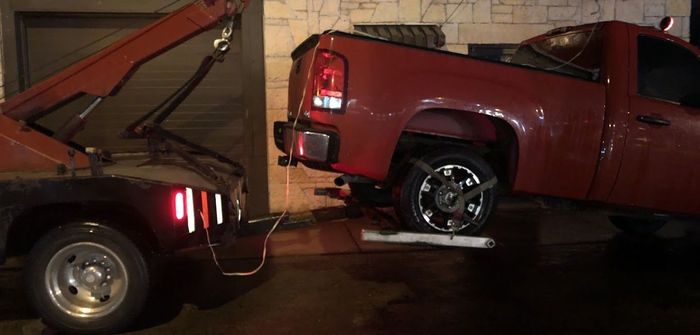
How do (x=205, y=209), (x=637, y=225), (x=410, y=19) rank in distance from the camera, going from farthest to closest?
(x=410, y=19)
(x=637, y=225)
(x=205, y=209)

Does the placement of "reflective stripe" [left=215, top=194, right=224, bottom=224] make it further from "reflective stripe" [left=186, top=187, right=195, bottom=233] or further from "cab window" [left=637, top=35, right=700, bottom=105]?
"cab window" [left=637, top=35, right=700, bottom=105]

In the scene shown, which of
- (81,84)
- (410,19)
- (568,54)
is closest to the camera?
(81,84)

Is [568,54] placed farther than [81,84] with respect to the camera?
Yes

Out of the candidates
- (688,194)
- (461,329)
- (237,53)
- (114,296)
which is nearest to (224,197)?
(114,296)

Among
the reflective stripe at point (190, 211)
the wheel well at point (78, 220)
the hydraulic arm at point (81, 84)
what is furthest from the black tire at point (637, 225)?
the wheel well at point (78, 220)

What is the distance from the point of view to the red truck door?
5332 millimetres

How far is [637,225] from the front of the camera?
7441mm

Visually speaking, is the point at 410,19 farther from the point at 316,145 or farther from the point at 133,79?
the point at 316,145

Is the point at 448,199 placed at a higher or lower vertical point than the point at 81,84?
lower

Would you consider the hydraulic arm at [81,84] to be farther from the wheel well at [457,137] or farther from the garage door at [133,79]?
the garage door at [133,79]

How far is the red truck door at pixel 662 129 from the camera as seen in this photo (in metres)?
5.33

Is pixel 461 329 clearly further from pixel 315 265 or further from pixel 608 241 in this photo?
pixel 608 241

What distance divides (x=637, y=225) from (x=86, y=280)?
6.08 meters

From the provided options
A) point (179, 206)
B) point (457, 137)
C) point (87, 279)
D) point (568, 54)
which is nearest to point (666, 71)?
point (568, 54)
